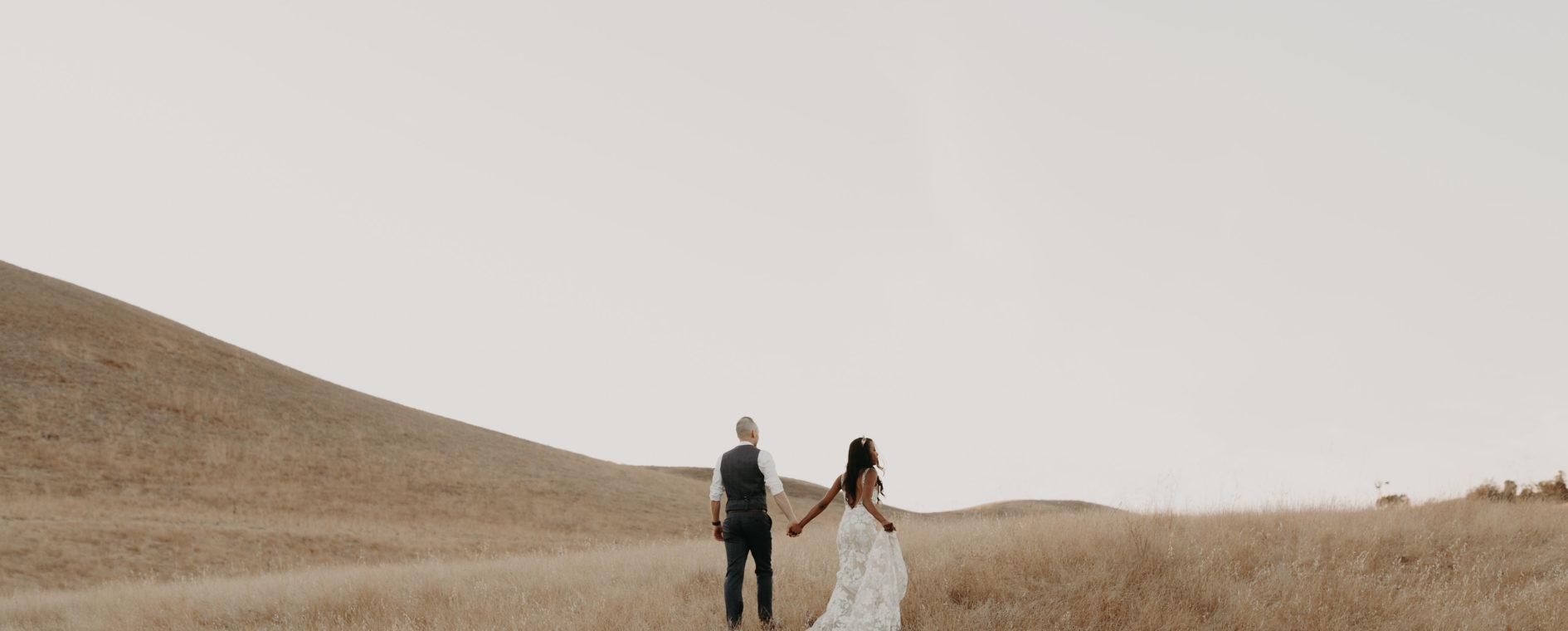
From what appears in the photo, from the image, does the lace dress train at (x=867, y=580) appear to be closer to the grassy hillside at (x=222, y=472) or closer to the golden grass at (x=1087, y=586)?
the golden grass at (x=1087, y=586)

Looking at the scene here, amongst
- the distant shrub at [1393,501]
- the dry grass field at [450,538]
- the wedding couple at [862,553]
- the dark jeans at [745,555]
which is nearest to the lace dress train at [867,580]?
the wedding couple at [862,553]

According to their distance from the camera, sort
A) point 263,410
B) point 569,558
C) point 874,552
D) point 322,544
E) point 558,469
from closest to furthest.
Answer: point 874,552 < point 569,558 < point 322,544 < point 263,410 < point 558,469

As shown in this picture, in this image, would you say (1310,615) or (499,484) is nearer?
(1310,615)

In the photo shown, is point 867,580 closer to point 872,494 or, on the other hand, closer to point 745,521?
point 872,494

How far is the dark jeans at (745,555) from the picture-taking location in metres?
10.1

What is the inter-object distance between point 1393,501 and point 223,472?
4243cm

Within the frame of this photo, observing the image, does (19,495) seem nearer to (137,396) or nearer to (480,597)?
(137,396)

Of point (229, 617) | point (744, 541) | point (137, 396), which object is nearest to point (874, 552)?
point (744, 541)

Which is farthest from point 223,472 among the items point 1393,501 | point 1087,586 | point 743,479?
point 1393,501

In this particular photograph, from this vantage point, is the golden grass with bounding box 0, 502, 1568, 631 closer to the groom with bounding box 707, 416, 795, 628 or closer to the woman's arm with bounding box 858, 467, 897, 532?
the groom with bounding box 707, 416, 795, 628

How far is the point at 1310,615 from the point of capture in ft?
32.3

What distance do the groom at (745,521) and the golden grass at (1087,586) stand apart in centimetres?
34

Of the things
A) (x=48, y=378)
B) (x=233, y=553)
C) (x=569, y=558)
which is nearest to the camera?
(x=569, y=558)

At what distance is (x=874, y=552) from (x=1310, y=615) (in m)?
4.97
